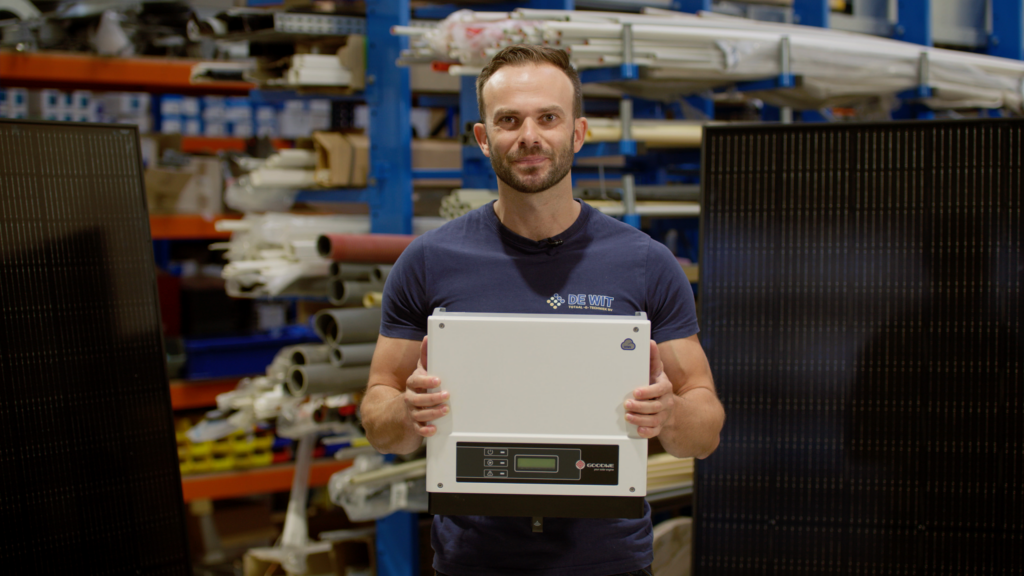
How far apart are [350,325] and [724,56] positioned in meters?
1.62

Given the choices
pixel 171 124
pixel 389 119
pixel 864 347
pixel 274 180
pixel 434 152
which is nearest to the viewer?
pixel 864 347

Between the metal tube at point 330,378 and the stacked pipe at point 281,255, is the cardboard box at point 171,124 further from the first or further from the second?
the metal tube at point 330,378

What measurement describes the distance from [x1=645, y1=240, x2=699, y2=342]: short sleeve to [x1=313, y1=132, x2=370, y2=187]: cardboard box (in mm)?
1784

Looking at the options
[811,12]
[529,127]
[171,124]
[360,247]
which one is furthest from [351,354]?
[811,12]

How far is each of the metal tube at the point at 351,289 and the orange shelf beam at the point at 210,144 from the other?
1.79m

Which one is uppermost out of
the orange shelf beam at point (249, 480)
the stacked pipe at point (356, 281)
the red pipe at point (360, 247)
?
the red pipe at point (360, 247)

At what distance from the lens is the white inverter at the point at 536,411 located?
4.30 ft

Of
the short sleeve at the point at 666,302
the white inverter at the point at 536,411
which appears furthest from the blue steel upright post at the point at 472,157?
the white inverter at the point at 536,411

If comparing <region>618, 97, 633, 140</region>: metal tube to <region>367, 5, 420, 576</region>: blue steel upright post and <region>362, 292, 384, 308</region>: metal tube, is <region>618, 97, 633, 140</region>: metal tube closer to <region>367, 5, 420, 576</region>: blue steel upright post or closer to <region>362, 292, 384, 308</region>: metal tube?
<region>367, 5, 420, 576</region>: blue steel upright post

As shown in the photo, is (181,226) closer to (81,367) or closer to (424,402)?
(81,367)

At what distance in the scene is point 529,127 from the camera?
1427 mm

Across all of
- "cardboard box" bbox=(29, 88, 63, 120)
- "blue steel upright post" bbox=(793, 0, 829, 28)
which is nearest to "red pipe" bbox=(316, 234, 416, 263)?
"cardboard box" bbox=(29, 88, 63, 120)

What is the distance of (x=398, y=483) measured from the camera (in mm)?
2703

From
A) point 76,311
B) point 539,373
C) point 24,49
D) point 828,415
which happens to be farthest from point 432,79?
point 539,373
